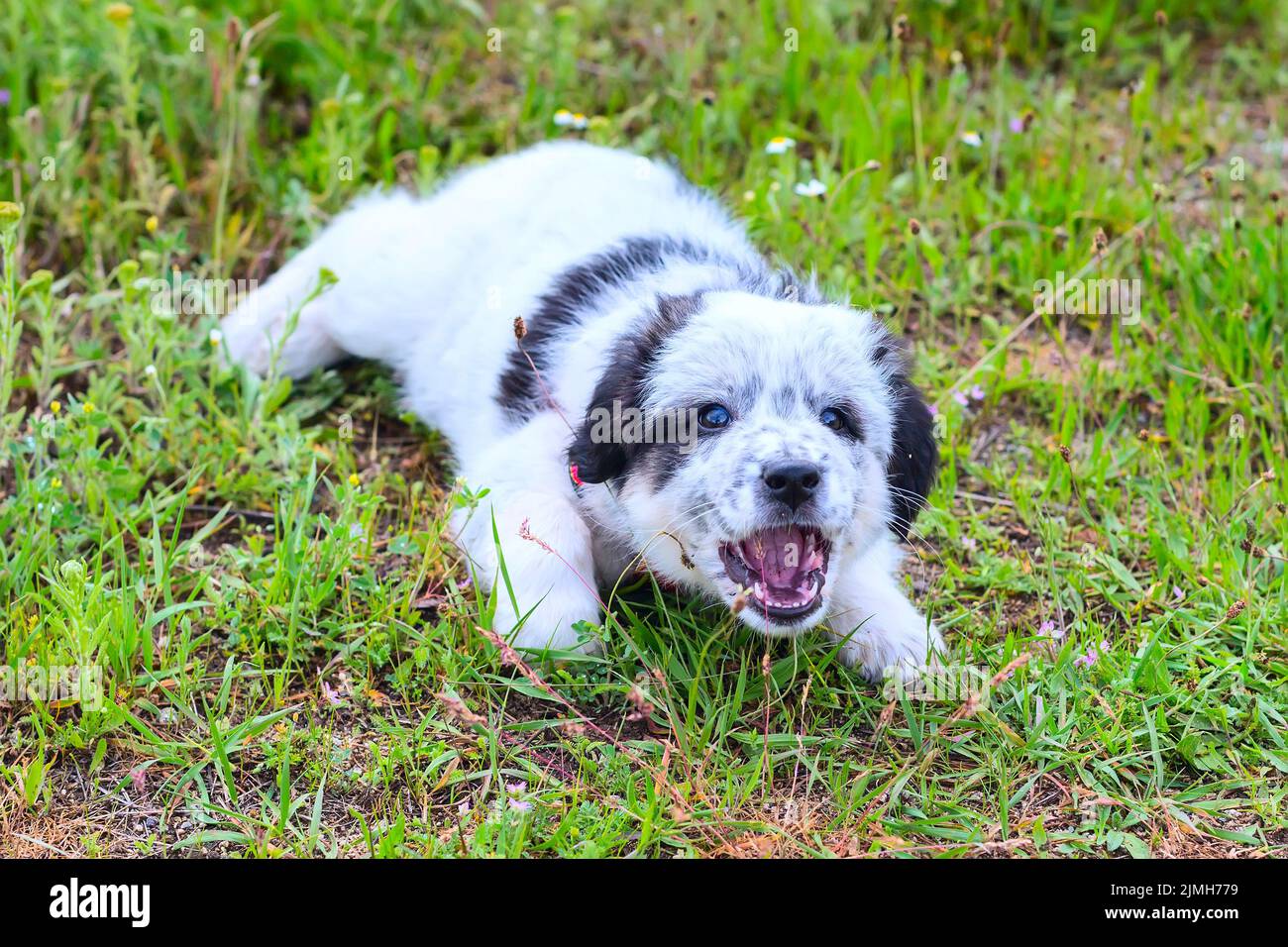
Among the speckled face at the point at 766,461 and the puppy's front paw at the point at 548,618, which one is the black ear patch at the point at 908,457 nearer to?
the speckled face at the point at 766,461

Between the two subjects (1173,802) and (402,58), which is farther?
(402,58)

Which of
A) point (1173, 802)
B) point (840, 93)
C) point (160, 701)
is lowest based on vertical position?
point (1173, 802)

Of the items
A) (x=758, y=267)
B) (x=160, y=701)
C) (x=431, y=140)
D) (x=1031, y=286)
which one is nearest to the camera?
(x=160, y=701)

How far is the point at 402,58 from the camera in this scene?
6043mm

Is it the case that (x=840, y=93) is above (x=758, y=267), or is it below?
above

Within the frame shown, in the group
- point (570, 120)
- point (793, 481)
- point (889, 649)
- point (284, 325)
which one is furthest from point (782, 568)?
point (570, 120)

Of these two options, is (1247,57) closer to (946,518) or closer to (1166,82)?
(1166,82)

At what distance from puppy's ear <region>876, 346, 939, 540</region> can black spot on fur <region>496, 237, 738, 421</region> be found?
776 millimetres

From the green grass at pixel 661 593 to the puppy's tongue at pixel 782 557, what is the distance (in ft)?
1.05

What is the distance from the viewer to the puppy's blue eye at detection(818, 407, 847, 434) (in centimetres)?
341

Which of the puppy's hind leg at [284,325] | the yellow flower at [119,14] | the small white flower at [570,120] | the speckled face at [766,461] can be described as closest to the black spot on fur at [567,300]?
the speckled face at [766,461]

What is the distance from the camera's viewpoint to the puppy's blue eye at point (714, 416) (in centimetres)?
338

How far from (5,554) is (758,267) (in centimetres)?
227

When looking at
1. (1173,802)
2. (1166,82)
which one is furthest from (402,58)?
(1173,802)
